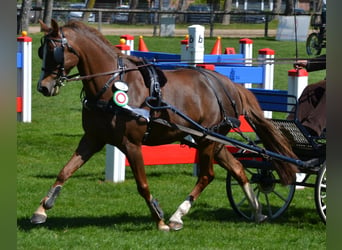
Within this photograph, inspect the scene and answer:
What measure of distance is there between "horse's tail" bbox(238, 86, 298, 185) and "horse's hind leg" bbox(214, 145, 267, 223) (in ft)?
1.17

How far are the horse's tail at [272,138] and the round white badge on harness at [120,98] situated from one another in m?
1.61

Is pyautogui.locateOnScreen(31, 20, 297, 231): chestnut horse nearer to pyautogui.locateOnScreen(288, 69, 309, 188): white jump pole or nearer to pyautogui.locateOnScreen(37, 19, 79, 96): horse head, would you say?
pyautogui.locateOnScreen(37, 19, 79, 96): horse head

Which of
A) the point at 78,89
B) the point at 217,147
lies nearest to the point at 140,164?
the point at 217,147

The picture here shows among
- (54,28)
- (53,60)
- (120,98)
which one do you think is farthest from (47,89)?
(120,98)

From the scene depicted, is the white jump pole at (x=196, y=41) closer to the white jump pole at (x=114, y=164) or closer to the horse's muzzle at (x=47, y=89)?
the white jump pole at (x=114, y=164)

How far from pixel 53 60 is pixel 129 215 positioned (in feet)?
7.01

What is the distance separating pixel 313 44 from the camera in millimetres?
30375

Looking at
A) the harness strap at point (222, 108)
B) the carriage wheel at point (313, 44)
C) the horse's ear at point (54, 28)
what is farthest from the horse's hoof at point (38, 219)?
the carriage wheel at point (313, 44)

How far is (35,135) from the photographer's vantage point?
43.5 ft

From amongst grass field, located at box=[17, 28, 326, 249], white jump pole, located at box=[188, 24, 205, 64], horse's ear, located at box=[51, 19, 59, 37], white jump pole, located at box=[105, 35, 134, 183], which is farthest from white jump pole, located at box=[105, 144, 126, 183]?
horse's ear, located at box=[51, 19, 59, 37]

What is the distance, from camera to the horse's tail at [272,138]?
23.0ft

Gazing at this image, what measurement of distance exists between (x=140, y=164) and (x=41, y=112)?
418 inches

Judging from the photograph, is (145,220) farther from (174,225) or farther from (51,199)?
(51,199)
